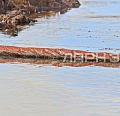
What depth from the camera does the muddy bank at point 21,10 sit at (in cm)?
2894

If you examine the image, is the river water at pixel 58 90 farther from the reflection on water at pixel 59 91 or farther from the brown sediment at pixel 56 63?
the brown sediment at pixel 56 63

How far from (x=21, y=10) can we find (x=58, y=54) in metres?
Answer: 24.7

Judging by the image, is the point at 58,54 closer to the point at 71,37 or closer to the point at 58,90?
the point at 58,90

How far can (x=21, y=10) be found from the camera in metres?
39.3

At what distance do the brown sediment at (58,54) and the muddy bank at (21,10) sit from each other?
26.4 ft

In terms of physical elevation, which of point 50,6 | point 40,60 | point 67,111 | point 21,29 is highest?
point 50,6

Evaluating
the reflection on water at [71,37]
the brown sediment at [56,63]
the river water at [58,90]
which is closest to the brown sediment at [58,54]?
the brown sediment at [56,63]

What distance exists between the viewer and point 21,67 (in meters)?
13.9

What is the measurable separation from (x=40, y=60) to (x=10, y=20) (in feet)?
50.2

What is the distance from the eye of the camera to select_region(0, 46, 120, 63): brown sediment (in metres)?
14.8

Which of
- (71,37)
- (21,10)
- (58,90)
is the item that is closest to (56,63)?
(58,90)

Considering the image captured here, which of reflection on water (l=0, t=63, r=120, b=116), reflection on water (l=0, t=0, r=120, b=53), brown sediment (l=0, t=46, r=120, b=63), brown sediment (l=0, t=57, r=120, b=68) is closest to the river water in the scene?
reflection on water (l=0, t=63, r=120, b=116)

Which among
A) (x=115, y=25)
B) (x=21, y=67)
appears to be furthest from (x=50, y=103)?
(x=115, y=25)

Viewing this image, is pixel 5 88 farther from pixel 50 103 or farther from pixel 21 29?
pixel 21 29
